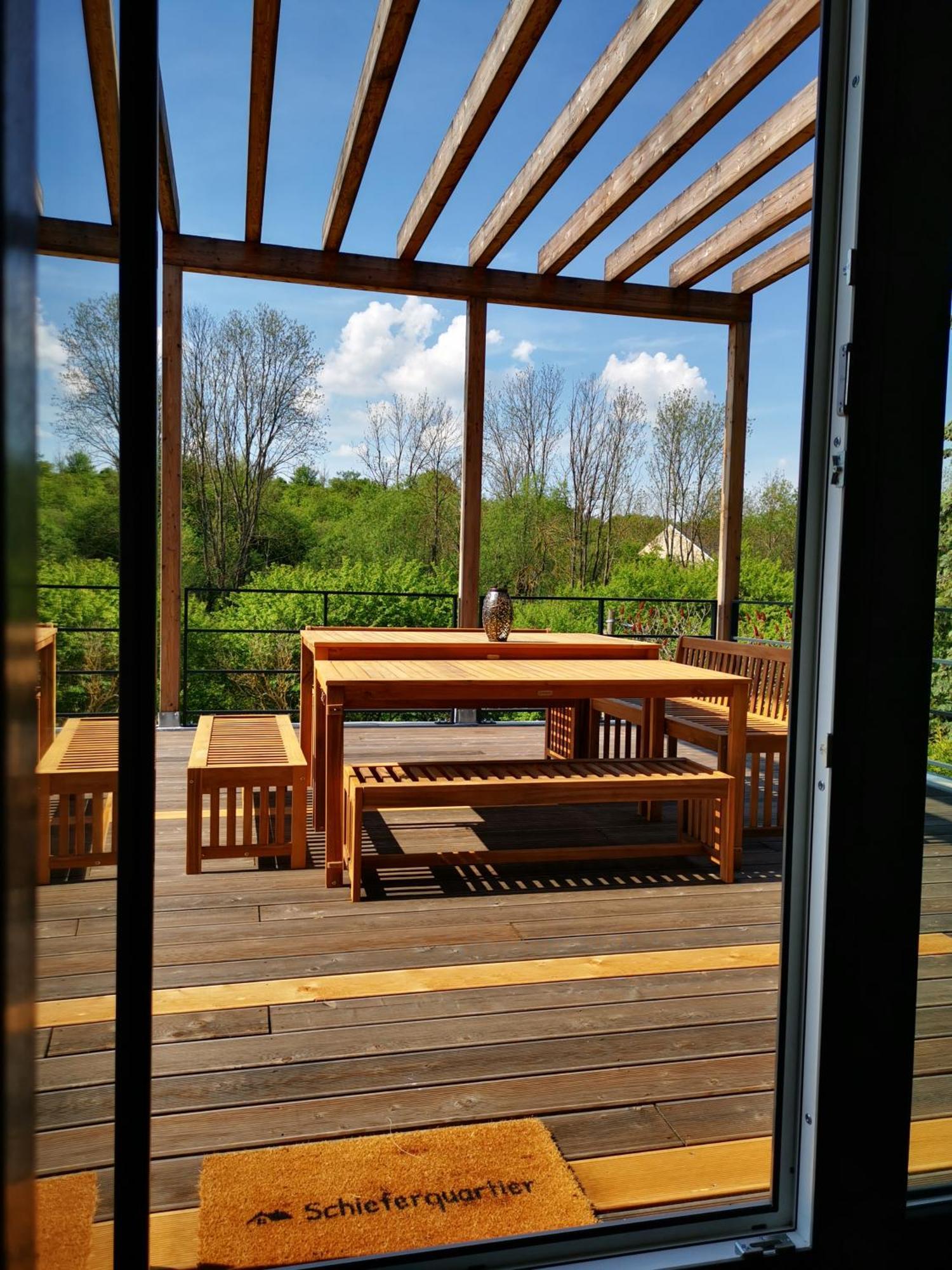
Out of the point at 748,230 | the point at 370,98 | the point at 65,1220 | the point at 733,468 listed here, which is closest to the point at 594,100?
the point at 370,98

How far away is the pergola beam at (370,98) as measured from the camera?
3.13 meters

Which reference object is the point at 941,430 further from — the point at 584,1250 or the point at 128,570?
the point at 584,1250

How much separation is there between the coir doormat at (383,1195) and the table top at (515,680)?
1.47 metres

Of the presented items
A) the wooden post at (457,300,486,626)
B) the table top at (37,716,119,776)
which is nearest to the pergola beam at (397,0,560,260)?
the wooden post at (457,300,486,626)

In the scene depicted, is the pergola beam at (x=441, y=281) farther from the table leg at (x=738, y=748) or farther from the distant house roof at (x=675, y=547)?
the distant house roof at (x=675, y=547)

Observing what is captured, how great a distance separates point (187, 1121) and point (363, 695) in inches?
59.9

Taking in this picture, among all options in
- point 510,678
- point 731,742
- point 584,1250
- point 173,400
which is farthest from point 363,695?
point 173,400

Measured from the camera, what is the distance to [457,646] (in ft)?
12.2

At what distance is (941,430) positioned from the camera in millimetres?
1233

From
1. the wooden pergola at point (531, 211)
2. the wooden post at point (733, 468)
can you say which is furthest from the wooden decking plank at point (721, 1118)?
the wooden post at point (733, 468)

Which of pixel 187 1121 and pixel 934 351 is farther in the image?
pixel 187 1121

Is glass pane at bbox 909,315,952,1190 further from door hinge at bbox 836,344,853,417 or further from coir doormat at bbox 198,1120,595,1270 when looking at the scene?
coir doormat at bbox 198,1120,595,1270

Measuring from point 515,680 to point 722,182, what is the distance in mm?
2821

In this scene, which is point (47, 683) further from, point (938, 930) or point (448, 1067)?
point (448, 1067)
